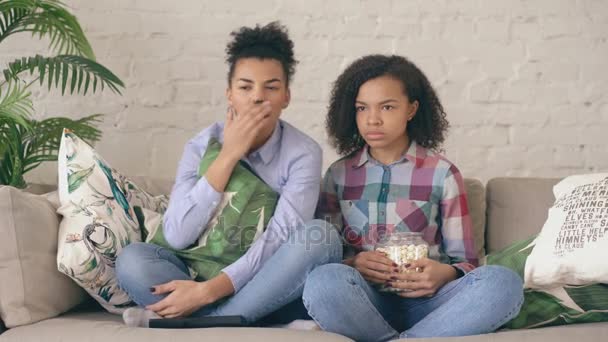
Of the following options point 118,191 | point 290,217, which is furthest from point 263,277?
point 118,191

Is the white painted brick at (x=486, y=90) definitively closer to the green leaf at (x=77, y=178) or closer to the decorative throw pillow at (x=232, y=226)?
the decorative throw pillow at (x=232, y=226)

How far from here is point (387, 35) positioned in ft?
8.60

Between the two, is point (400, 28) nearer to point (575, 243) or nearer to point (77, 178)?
point (575, 243)

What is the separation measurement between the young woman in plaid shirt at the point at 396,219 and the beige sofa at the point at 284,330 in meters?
0.08

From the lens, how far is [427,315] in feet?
5.88

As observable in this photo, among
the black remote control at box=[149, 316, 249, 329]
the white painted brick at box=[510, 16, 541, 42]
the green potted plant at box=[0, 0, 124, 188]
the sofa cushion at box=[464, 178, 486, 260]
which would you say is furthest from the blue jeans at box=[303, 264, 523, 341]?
the white painted brick at box=[510, 16, 541, 42]

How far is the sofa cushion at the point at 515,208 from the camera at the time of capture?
7.00ft

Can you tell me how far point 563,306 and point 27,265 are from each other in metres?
1.15

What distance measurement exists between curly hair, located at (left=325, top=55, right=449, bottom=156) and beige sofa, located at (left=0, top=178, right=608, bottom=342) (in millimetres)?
258

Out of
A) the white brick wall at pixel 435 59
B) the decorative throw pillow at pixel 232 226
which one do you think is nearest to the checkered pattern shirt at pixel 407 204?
the decorative throw pillow at pixel 232 226

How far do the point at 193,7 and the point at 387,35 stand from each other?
61 centimetres

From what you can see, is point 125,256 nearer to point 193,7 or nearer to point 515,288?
point 515,288

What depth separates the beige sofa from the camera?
162 cm

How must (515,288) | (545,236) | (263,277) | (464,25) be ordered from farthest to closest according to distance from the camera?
(464,25)
(545,236)
(263,277)
(515,288)
